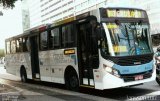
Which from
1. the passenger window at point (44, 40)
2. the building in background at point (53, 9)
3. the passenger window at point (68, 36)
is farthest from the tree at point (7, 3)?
the building in background at point (53, 9)

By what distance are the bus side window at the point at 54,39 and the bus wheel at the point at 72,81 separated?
144cm

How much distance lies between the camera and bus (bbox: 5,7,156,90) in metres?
12.4

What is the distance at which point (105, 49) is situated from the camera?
1244cm

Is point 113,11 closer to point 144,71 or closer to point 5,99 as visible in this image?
point 144,71

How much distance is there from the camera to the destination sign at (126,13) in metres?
12.9

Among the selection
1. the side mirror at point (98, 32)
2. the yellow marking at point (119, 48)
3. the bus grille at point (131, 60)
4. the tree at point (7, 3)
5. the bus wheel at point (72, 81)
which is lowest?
the bus wheel at point (72, 81)

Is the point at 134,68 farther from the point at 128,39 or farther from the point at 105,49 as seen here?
the point at 105,49

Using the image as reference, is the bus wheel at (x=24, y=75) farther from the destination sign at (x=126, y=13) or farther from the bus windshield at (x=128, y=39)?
the bus windshield at (x=128, y=39)

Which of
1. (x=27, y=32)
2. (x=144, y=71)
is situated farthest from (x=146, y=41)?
(x=27, y=32)

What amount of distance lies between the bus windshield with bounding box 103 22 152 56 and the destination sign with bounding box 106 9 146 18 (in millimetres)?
327

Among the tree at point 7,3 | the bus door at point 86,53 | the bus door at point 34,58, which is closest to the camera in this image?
the bus door at point 86,53

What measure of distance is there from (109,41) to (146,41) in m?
1.60

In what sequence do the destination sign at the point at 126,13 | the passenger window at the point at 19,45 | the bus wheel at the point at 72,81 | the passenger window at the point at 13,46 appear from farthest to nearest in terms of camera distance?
the passenger window at the point at 13,46 < the passenger window at the point at 19,45 < the bus wheel at the point at 72,81 < the destination sign at the point at 126,13

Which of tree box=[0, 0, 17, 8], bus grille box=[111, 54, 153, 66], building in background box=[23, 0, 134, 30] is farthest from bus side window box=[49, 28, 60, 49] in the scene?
building in background box=[23, 0, 134, 30]
